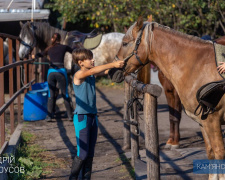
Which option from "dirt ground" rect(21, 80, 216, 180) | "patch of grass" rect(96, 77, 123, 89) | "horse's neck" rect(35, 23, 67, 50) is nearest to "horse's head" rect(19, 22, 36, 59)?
"horse's neck" rect(35, 23, 67, 50)

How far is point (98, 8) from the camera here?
1366cm

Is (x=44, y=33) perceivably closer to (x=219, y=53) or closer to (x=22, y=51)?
(x=22, y=51)

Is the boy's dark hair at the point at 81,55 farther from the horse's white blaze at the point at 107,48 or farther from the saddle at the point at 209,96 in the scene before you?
the horse's white blaze at the point at 107,48

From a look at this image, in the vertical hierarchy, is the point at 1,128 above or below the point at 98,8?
below

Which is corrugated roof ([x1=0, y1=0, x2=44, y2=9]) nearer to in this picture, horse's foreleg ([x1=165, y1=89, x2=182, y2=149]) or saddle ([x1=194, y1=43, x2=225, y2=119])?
horse's foreleg ([x1=165, y1=89, x2=182, y2=149])

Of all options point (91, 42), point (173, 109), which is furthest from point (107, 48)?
point (173, 109)

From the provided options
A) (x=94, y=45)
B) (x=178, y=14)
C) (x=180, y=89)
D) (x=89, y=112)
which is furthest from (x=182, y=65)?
(x=178, y=14)

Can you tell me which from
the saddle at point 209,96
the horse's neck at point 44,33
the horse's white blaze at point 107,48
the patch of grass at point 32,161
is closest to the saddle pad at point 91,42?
the horse's neck at point 44,33

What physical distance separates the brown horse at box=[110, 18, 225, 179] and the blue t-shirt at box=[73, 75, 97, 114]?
35 centimetres

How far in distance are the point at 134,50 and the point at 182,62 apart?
570 millimetres

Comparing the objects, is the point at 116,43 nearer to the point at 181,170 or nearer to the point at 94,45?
the point at 94,45

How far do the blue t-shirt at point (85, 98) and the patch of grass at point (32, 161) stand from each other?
1.12 meters

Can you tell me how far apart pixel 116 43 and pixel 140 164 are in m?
5.81

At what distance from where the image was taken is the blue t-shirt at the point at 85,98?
4.17 meters
